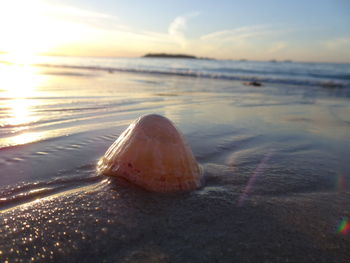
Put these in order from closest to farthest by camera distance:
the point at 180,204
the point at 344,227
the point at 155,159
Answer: the point at 344,227
the point at 180,204
the point at 155,159

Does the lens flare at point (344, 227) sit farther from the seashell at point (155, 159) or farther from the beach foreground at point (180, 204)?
the seashell at point (155, 159)

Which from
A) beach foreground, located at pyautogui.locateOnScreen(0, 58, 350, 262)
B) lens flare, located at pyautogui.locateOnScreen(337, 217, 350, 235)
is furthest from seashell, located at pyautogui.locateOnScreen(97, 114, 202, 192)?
lens flare, located at pyautogui.locateOnScreen(337, 217, 350, 235)

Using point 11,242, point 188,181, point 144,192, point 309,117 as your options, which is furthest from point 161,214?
point 309,117

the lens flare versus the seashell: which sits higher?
the seashell

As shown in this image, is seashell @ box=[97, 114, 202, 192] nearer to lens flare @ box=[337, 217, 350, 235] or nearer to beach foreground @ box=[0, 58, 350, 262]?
beach foreground @ box=[0, 58, 350, 262]

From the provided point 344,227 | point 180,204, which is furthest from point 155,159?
point 344,227

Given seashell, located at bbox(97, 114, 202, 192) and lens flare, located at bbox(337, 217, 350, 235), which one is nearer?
lens flare, located at bbox(337, 217, 350, 235)

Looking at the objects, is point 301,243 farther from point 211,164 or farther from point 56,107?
point 56,107

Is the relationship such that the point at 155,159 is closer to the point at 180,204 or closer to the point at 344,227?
the point at 180,204
